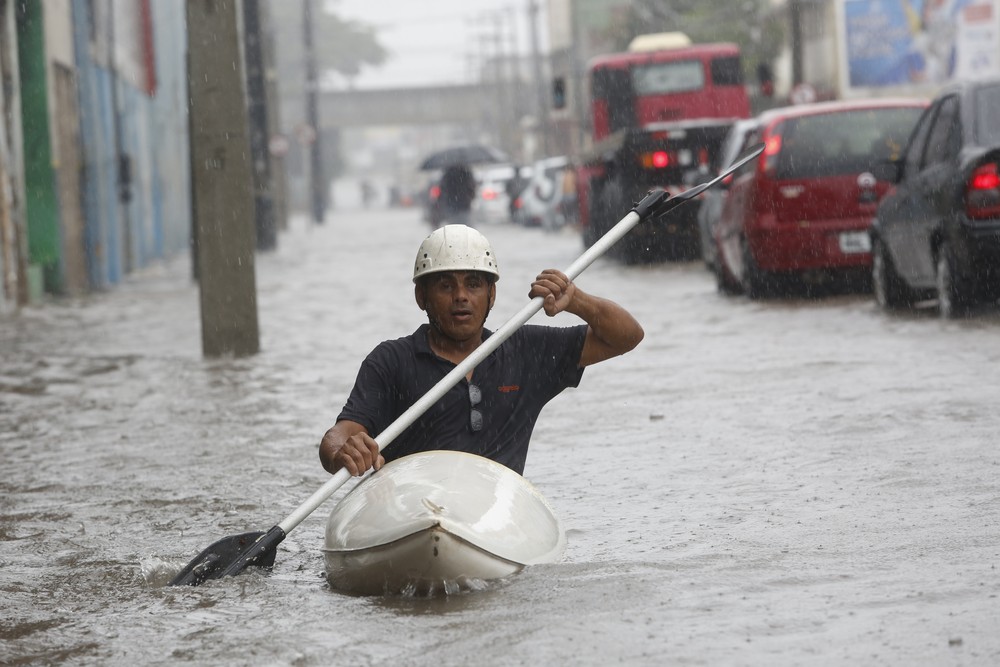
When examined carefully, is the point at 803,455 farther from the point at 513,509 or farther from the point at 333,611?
the point at 333,611

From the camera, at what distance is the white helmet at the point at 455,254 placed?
5801mm

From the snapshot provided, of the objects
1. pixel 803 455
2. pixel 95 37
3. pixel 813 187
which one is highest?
pixel 95 37

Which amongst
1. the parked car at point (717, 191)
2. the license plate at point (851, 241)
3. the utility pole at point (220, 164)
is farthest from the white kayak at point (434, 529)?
the parked car at point (717, 191)

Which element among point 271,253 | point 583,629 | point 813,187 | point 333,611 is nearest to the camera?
point 583,629

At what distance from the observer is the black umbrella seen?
35031 mm

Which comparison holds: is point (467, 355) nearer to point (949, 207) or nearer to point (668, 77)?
point (949, 207)

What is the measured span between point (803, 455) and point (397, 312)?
973 centimetres

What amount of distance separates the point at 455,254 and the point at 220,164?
777cm

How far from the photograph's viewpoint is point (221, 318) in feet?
44.4

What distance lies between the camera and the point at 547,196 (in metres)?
41.5

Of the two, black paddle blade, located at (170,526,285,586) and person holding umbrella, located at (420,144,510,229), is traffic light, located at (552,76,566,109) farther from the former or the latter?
black paddle blade, located at (170,526,285,586)

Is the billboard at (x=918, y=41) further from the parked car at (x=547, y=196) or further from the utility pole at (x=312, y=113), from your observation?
the utility pole at (x=312, y=113)

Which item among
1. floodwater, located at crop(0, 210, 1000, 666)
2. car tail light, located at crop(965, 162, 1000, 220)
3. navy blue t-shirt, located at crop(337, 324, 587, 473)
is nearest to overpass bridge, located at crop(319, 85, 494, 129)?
floodwater, located at crop(0, 210, 1000, 666)

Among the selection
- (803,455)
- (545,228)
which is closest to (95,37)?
(545,228)
